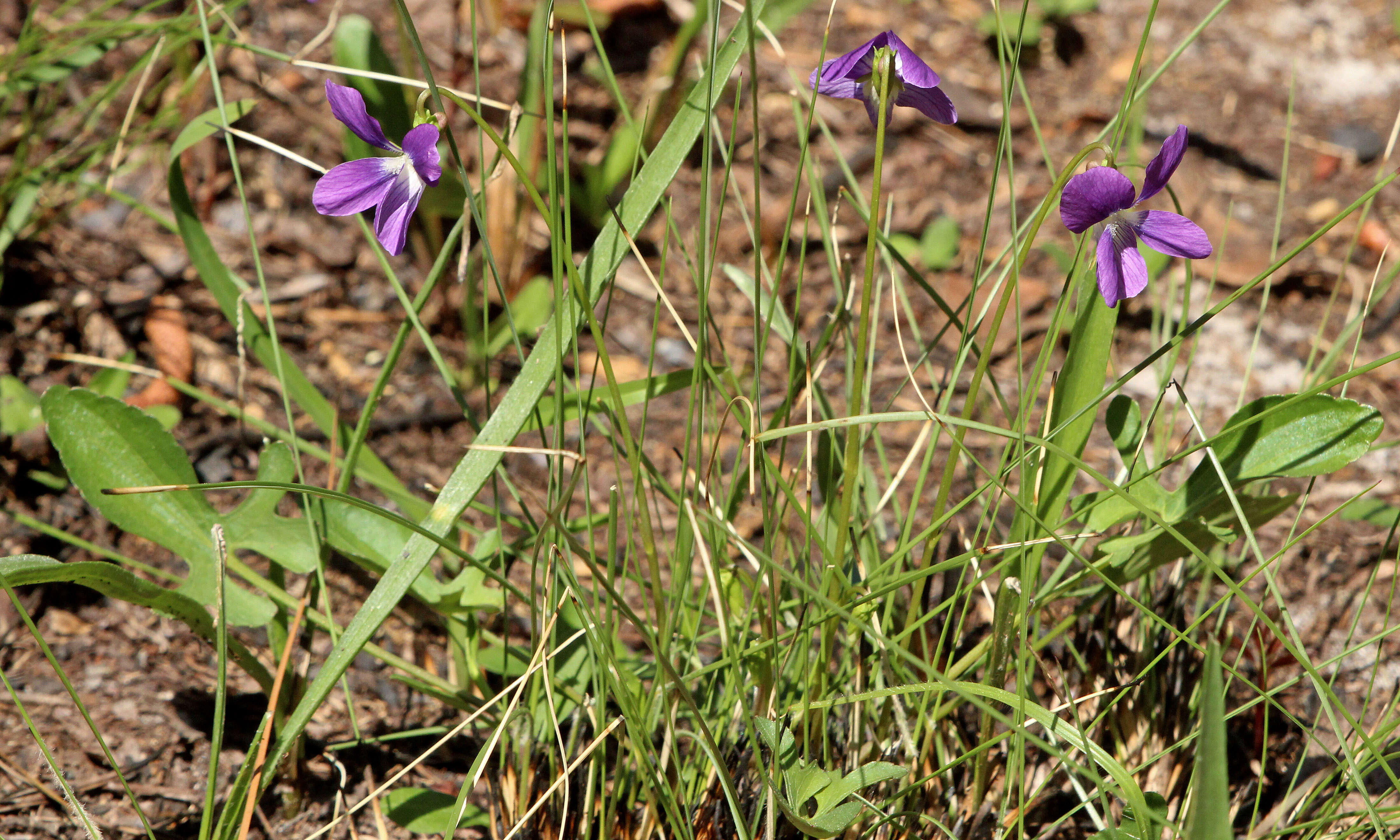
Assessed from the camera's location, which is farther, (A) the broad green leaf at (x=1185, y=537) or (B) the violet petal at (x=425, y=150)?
(A) the broad green leaf at (x=1185, y=537)

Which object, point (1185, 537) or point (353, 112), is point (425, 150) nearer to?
point (353, 112)

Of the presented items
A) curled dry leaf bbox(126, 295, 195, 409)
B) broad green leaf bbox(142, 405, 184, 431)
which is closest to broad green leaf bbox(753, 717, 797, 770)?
broad green leaf bbox(142, 405, 184, 431)

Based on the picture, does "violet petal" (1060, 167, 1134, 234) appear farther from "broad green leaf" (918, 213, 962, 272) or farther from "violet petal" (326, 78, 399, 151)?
"broad green leaf" (918, 213, 962, 272)

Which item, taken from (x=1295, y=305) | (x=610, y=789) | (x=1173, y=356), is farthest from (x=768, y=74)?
(x=610, y=789)

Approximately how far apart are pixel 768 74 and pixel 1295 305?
1.16m

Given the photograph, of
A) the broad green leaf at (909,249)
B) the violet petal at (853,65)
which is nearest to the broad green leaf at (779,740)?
the violet petal at (853,65)

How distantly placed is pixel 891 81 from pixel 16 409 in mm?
1128

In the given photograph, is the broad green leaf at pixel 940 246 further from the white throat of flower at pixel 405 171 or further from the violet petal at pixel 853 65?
the white throat of flower at pixel 405 171

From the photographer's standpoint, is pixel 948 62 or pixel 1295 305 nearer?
pixel 1295 305

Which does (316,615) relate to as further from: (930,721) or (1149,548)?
(1149,548)

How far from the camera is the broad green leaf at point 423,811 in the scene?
92 cm

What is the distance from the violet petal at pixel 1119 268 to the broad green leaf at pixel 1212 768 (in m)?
0.27

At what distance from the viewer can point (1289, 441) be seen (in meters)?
0.80

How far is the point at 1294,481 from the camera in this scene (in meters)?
1.42
